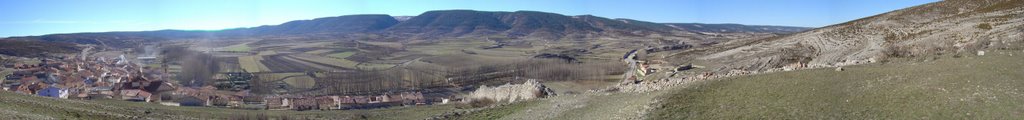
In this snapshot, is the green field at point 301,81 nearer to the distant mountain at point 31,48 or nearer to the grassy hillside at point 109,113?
the grassy hillside at point 109,113

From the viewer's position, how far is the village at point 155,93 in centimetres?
6172

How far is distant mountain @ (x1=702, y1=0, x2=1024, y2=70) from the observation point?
3622 cm

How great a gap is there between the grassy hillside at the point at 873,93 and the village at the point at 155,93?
3875 cm

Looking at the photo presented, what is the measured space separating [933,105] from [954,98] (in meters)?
0.99

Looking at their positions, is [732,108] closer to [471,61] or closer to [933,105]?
[933,105]

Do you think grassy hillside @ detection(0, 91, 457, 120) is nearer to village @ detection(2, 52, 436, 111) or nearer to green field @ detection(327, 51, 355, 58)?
village @ detection(2, 52, 436, 111)

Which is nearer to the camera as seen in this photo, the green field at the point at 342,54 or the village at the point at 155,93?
the village at the point at 155,93

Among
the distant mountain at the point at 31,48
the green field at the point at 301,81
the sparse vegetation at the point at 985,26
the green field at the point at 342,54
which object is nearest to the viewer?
the sparse vegetation at the point at 985,26

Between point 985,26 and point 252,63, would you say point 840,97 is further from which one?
point 252,63

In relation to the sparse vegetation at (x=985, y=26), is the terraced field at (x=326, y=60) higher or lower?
lower

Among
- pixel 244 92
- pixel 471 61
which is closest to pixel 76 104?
pixel 244 92

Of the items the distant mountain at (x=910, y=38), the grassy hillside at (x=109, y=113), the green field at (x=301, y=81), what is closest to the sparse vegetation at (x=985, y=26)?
the distant mountain at (x=910, y=38)

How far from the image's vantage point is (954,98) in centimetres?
2081

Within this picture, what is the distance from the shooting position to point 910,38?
4900 cm
